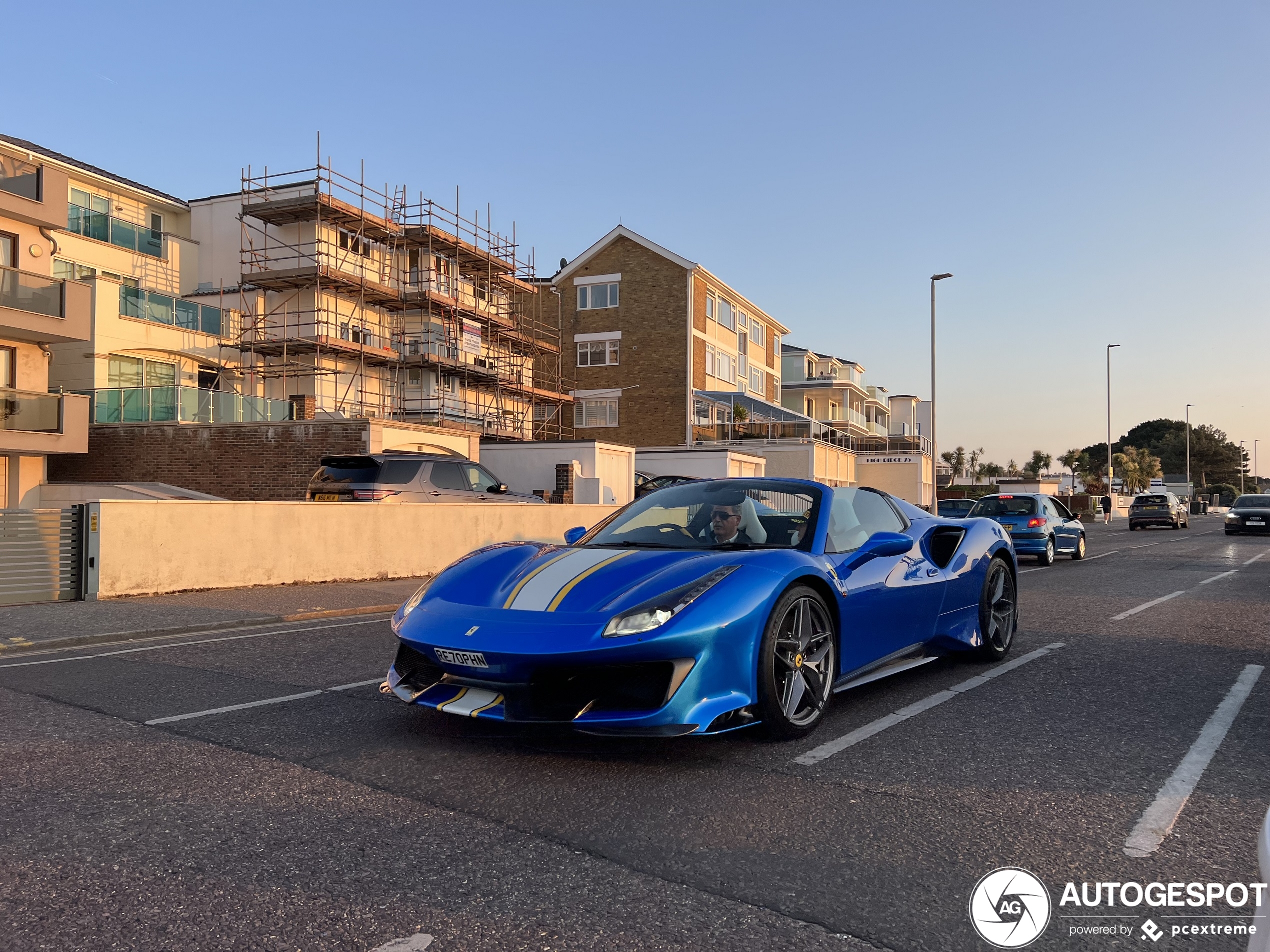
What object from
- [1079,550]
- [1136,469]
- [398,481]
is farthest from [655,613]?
[1136,469]

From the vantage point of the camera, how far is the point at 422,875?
2924mm

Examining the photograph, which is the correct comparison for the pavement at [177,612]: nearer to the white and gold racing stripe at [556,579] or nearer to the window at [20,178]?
the white and gold racing stripe at [556,579]

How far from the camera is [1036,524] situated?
17703 mm

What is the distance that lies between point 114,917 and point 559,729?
175cm

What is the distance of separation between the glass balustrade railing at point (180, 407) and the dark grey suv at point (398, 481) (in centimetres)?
828

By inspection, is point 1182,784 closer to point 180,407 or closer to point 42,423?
point 180,407

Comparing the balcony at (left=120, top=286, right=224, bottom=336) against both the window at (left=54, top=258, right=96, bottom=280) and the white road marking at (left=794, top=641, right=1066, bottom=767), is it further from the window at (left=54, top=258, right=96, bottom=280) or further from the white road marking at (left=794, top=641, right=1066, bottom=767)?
the white road marking at (left=794, top=641, right=1066, bottom=767)

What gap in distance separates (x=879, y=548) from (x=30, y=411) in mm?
23197

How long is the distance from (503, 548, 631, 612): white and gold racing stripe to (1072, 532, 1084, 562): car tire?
16.4m

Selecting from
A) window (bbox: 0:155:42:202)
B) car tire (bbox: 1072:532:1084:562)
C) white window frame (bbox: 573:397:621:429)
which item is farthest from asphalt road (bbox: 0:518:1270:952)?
white window frame (bbox: 573:397:621:429)

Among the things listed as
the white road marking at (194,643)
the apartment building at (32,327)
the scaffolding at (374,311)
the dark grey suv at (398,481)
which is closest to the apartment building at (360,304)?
the scaffolding at (374,311)

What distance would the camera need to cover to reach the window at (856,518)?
207 inches

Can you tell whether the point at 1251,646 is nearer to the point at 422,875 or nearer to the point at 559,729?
the point at 559,729

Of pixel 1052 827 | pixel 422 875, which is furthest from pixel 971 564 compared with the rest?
pixel 422 875
